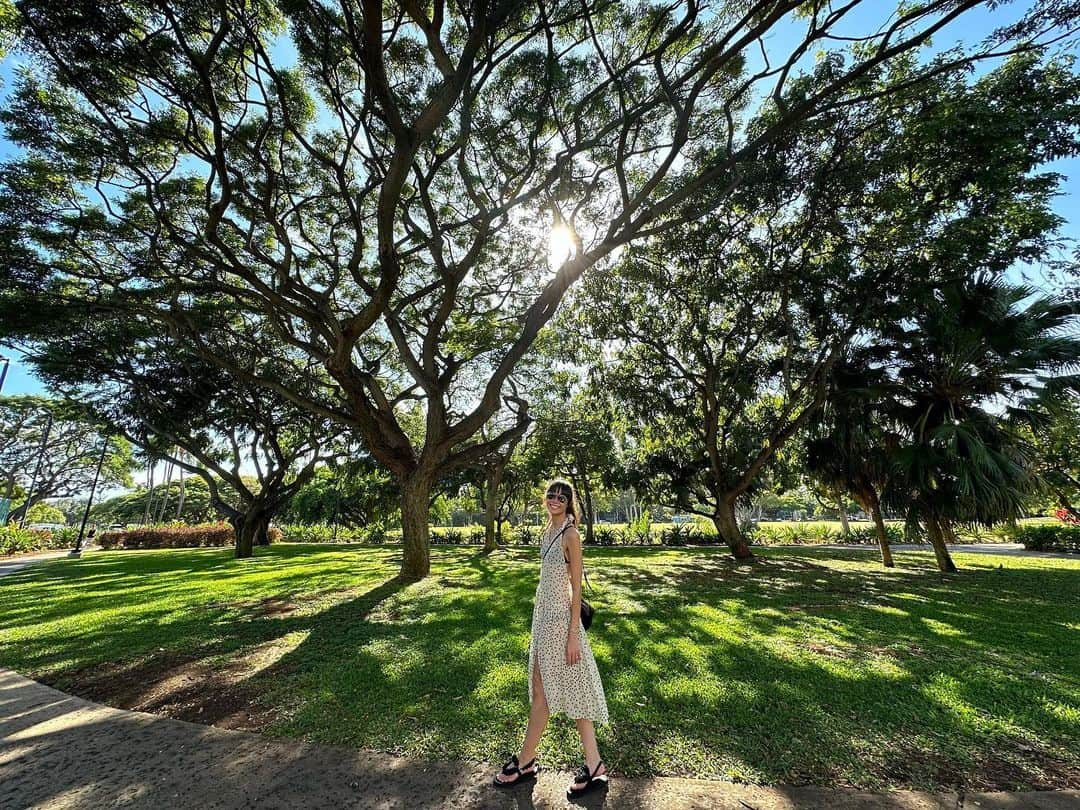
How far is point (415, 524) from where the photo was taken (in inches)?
384

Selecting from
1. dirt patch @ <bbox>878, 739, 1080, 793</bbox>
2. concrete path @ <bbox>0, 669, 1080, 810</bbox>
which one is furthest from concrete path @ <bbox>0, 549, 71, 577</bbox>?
dirt patch @ <bbox>878, 739, 1080, 793</bbox>

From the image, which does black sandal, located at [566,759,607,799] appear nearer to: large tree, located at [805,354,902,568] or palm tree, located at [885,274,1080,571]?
palm tree, located at [885,274,1080,571]

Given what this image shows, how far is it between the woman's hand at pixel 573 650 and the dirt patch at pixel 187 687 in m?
2.48

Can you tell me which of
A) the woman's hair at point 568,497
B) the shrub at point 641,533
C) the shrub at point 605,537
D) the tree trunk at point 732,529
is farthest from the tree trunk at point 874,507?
the shrub at point 605,537

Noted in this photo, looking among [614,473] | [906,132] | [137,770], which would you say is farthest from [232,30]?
[614,473]

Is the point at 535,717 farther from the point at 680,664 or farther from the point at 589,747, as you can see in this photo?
the point at 680,664

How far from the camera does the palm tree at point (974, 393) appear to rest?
851 cm

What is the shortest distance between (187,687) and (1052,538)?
2678 centimetres

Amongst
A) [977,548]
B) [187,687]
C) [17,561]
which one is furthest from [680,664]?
[17,561]

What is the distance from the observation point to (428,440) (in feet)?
32.5

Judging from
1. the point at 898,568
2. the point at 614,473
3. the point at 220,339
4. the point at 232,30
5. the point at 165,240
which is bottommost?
the point at 898,568

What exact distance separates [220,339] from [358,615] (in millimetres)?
10978

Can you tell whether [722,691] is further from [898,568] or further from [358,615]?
[898,568]

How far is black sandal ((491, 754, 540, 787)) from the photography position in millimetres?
2547
